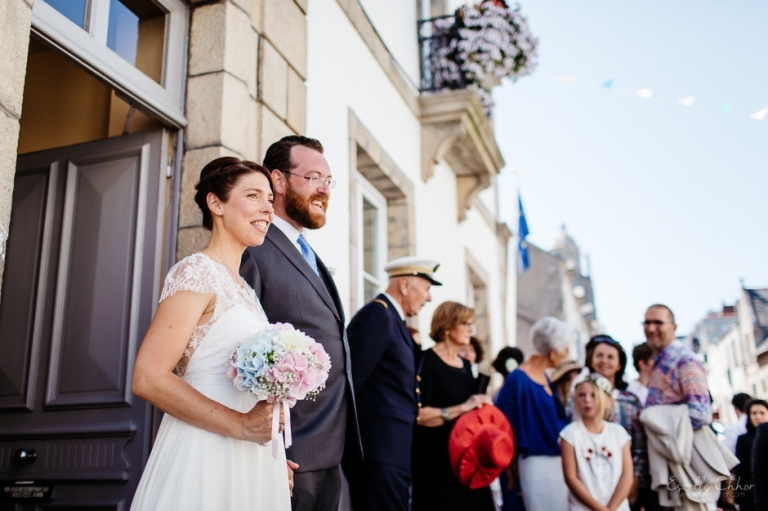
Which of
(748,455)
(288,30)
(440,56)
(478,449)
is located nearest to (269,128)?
(288,30)

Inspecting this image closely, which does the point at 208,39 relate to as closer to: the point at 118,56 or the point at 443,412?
the point at 118,56

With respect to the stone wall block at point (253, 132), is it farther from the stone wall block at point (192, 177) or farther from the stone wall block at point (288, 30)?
the stone wall block at point (288, 30)

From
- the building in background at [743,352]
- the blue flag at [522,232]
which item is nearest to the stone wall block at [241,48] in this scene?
the blue flag at [522,232]

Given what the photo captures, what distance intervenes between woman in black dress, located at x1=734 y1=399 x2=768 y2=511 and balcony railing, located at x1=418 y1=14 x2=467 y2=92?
428cm

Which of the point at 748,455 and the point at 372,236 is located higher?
the point at 372,236

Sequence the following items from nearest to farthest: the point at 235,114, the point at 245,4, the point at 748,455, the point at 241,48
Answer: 1. the point at 235,114
2. the point at 241,48
3. the point at 245,4
4. the point at 748,455

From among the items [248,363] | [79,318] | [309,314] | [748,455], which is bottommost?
[748,455]

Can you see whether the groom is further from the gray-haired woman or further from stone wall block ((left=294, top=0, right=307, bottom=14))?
the gray-haired woman

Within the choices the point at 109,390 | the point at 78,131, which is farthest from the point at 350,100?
the point at 109,390

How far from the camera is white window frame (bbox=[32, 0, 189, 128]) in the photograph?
291 centimetres

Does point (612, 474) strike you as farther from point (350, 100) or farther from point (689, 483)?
point (350, 100)

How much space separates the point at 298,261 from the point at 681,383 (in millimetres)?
2847

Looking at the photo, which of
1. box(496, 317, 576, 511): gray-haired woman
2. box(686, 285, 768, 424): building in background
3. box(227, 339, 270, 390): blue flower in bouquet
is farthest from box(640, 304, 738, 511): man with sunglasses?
box(686, 285, 768, 424): building in background

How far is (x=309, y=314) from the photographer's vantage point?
2863mm
